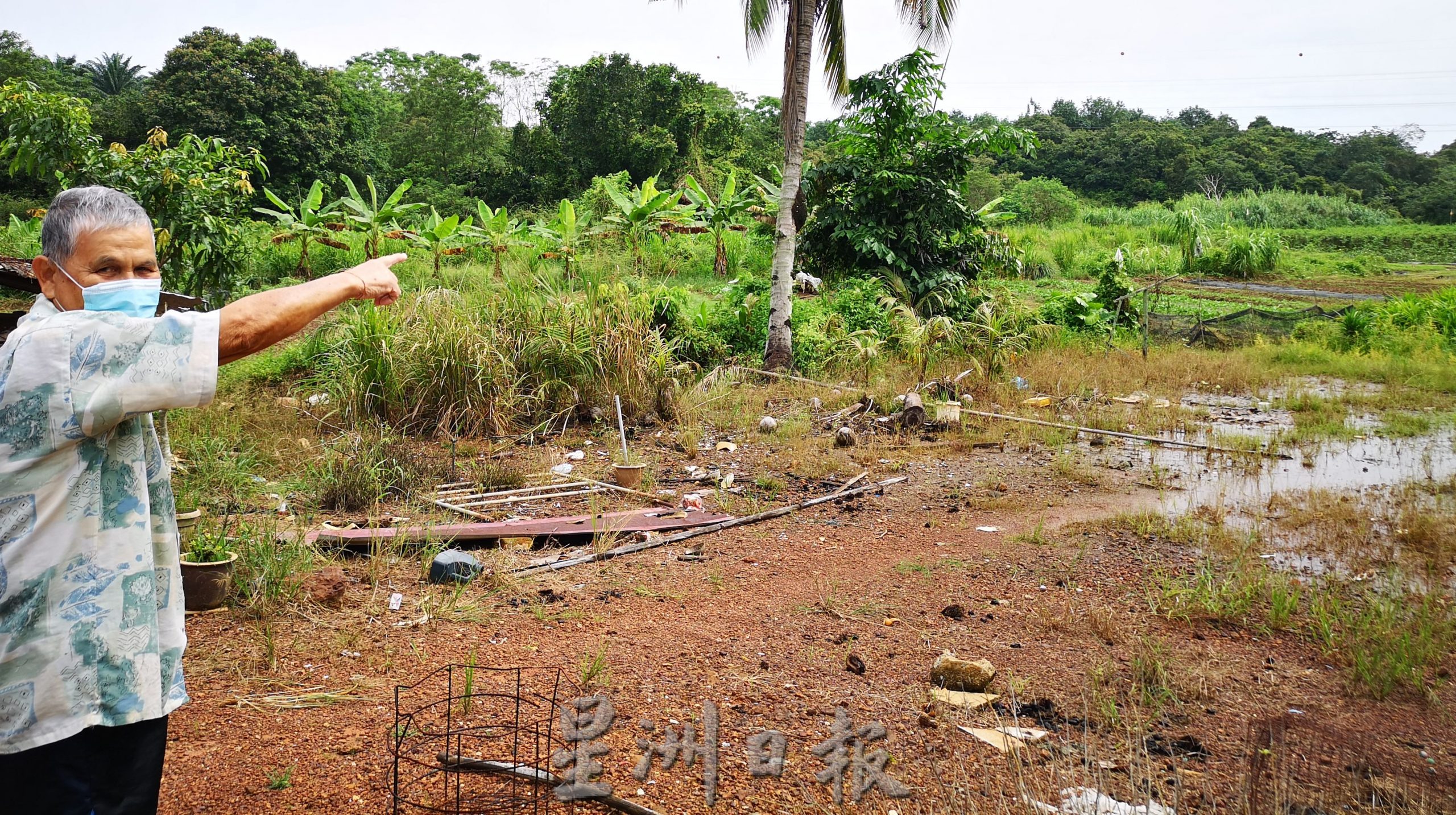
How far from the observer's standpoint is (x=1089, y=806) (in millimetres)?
2428

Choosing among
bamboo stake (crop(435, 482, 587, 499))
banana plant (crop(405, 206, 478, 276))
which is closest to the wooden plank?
bamboo stake (crop(435, 482, 587, 499))

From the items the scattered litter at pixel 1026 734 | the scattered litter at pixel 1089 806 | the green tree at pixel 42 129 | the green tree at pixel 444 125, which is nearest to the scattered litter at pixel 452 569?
the scattered litter at pixel 1026 734

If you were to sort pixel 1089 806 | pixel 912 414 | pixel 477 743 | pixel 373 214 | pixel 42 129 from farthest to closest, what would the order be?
pixel 373 214 → pixel 912 414 → pixel 42 129 → pixel 477 743 → pixel 1089 806

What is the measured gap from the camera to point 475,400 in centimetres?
736

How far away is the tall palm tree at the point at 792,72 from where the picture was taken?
1003cm

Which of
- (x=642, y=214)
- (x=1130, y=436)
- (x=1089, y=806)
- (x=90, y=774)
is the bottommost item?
(x=1089, y=806)

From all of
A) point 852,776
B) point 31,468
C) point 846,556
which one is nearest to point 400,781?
point 852,776

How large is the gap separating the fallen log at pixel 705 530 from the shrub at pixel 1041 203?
903 inches

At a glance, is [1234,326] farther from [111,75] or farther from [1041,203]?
[111,75]

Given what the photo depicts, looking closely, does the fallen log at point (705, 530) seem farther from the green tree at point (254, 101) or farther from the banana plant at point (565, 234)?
the green tree at point (254, 101)

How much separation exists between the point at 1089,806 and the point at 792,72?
29.7ft

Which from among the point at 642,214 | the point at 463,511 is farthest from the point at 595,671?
the point at 642,214

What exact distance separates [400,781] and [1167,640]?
292 centimetres

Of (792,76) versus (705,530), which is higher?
(792,76)
